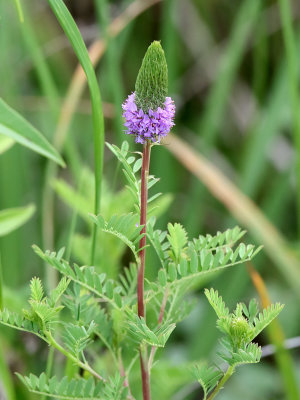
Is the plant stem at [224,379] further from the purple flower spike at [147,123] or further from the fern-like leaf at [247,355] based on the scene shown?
the purple flower spike at [147,123]

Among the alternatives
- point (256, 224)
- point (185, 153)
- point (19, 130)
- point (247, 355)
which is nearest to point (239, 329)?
point (247, 355)

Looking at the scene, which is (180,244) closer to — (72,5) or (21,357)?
(21,357)

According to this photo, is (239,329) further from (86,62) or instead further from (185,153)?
(185,153)

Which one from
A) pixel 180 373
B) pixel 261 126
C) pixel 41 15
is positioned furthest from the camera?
pixel 41 15

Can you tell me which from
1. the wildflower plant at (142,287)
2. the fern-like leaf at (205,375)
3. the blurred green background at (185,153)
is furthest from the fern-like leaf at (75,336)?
the blurred green background at (185,153)

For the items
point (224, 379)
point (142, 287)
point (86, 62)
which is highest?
point (86, 62)

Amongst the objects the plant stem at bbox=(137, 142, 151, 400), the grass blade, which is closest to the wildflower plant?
the plant stem at bbox=(137, 142, 151, 400)

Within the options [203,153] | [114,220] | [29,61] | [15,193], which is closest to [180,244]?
[114,220]
